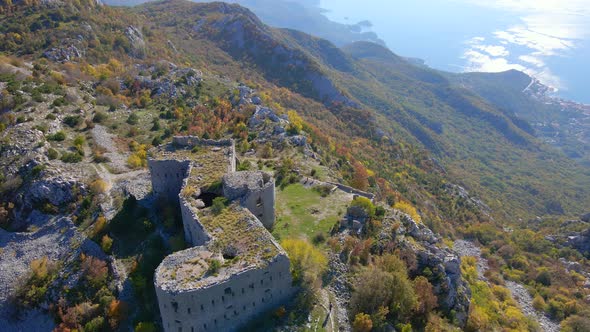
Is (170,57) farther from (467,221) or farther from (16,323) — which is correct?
(467,221)

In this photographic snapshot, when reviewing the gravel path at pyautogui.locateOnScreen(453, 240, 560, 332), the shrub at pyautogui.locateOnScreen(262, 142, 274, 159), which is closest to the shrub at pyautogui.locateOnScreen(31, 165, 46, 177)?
the shrub at pyautogui.locateOnScreen(262, 142, 274, 159)

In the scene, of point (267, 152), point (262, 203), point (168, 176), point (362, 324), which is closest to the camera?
point (362, 324)

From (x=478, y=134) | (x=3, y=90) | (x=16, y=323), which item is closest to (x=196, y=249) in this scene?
(x=16, y=323)

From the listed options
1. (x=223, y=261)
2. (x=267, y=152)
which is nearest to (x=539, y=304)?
(x=267, y=152)

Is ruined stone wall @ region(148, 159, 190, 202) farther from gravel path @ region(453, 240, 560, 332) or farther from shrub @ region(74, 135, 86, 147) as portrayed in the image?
gravel path @ region(453, 240, 560, 332)

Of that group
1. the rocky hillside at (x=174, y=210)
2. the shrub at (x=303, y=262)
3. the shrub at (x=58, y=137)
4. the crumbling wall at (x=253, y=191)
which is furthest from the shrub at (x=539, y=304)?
the shrub at (x=58, y=137)

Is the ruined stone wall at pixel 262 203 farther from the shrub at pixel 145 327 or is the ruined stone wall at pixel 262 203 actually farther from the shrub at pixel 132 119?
the shrub at pixel 132 119

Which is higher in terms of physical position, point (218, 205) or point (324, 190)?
point (218, 205)

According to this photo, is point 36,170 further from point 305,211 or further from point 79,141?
point 305,211
